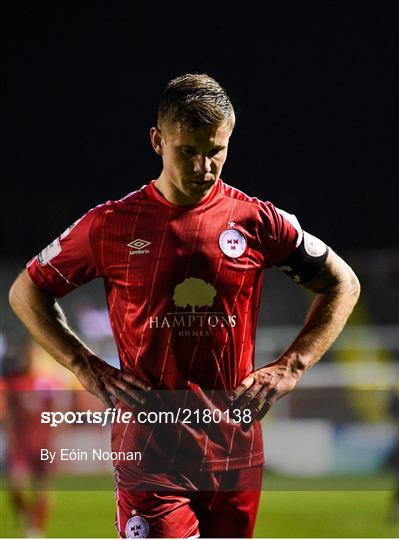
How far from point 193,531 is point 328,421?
5.37 meters

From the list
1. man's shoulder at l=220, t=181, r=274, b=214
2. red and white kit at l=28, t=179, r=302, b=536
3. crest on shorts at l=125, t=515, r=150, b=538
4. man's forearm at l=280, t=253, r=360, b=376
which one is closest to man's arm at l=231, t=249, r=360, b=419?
man's forearm at l=280, t=253, r=360, b=376

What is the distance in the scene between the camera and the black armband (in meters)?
3.32

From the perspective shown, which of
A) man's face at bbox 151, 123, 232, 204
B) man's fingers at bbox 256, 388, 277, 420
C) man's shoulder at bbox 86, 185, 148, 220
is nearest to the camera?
man's face at bbox 151, 123, 232, 204

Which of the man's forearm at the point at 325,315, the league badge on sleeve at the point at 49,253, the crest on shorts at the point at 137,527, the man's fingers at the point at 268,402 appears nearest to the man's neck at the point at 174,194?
→ the league badge on sleeve at the point at 49,253

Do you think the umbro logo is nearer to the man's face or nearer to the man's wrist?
the man's face

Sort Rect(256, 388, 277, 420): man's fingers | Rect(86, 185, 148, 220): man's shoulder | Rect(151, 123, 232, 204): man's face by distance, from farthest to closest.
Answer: Rect(86, 185, 148, 220): man's shoulder, Rect(256, 388, 277, 420): man's fingers, Rect(151, 123, 232, 204): man's face

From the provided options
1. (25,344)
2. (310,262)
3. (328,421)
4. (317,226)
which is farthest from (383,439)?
(310,262)

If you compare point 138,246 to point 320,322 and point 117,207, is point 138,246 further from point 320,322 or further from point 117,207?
point 320,322

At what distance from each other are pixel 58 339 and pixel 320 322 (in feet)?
2.72

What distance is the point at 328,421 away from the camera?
8359 mm

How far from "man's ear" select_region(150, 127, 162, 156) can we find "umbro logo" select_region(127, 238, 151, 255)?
0.27 metres

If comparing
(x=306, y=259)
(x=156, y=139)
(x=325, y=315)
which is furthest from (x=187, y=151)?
(x=325, y=315)

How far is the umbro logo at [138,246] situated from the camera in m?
3.22

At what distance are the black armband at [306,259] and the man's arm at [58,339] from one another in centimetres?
63
